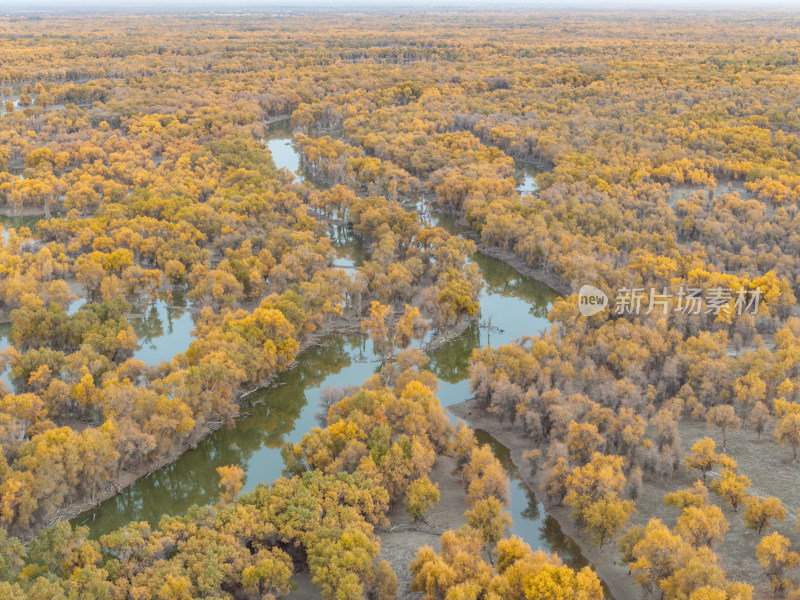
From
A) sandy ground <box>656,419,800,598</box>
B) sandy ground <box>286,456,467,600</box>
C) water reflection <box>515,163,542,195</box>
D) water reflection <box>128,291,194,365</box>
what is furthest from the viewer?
water reflection <box>515,163,542,195</box>

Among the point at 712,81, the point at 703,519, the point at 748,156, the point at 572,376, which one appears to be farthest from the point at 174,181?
the point at 712,81

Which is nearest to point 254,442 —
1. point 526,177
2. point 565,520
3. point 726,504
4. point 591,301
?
point 565,520

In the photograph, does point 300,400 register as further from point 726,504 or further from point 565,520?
point 726,504

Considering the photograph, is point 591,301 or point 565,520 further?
point 591,301

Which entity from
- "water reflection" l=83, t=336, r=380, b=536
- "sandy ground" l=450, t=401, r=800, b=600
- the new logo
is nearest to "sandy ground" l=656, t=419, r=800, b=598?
"sandy ground" l=450, t=401, r=800, b=600

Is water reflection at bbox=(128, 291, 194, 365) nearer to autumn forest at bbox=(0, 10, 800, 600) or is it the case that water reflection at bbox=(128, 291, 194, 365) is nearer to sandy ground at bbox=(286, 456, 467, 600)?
autumn forest at bbox=(0, 10, 800, 600)

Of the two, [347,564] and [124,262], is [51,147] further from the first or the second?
[347,564]
